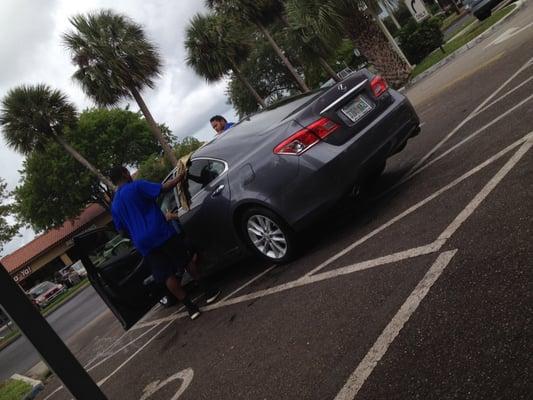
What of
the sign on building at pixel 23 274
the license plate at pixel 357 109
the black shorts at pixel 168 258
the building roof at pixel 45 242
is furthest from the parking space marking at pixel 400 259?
the sign on building at pixel 23 274

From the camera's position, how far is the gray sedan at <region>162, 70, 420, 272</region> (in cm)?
447

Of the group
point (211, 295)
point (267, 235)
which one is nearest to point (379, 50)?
point (211, 295)

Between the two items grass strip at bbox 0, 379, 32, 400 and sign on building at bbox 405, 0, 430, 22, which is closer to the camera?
grass strip at bbox 0, 379, 32, 400

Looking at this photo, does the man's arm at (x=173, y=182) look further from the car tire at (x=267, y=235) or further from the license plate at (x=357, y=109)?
the license plate at (x=357, y=109)

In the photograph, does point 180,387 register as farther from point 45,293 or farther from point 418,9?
point 45,293

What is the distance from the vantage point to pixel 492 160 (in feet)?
14.7

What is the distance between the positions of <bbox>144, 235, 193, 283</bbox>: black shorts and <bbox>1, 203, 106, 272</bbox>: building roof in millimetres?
34981

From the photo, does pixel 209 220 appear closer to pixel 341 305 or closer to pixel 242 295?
pixel 242 295

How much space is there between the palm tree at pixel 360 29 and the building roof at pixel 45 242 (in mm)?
28209

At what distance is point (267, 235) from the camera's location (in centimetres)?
489

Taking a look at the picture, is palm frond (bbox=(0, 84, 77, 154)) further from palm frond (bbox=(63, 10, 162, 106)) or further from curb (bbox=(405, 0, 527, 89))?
curb (bbox=(405, 0, 527, 89))

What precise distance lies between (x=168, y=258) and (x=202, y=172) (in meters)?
1.04

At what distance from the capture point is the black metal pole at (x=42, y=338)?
2.55 metres

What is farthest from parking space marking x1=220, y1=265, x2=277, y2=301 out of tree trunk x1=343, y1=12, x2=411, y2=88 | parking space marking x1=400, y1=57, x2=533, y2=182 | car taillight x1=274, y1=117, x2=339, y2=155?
tree trunk x1=343, y1=12, x2=411, y2=88
